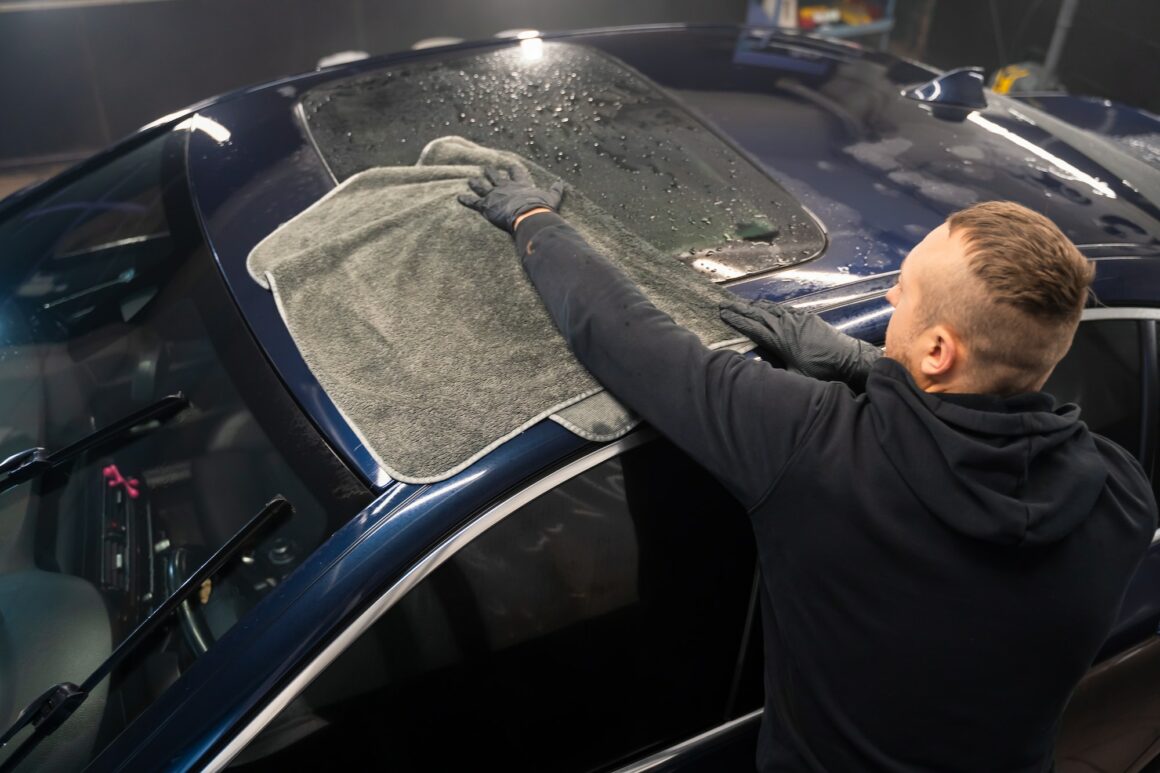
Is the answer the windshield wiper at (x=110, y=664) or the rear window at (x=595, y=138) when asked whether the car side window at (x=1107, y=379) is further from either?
the windshield wiper at (x=110, y=664)

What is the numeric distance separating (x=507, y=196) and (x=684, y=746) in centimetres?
98

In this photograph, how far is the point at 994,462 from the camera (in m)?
1.23

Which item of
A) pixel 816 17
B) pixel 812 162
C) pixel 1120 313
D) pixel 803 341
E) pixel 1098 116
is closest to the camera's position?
pixel 803 341

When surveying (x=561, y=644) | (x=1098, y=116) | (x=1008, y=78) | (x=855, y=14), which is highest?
(x=1098, y=116)

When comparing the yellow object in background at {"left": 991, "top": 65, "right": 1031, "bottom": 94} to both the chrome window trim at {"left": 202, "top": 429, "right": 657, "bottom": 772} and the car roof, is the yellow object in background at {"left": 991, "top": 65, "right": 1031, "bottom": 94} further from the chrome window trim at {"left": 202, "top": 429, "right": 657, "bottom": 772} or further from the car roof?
the chrome window trim at {"left": 202, "top": 429, "right": 657, "bottom": 772}

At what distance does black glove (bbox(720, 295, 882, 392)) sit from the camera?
1.45m

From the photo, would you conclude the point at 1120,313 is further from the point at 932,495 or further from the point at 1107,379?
the point at 932,495

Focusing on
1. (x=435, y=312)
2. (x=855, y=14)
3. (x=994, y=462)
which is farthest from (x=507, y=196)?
(x=855, y=14)

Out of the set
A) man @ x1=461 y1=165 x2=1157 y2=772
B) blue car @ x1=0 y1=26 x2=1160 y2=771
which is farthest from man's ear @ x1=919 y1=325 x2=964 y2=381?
blue car @ x1=0 y1=26 x2=1160 y2=771

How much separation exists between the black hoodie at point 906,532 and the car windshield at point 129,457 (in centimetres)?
50

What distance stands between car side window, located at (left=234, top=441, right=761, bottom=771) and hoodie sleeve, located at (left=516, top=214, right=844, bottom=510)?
90mm

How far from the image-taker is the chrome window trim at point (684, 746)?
153 centimetres

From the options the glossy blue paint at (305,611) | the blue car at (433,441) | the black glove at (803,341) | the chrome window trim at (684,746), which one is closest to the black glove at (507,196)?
the blue car at (433,441)

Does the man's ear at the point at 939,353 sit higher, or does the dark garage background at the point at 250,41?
the man's ear at the point at 939,353
